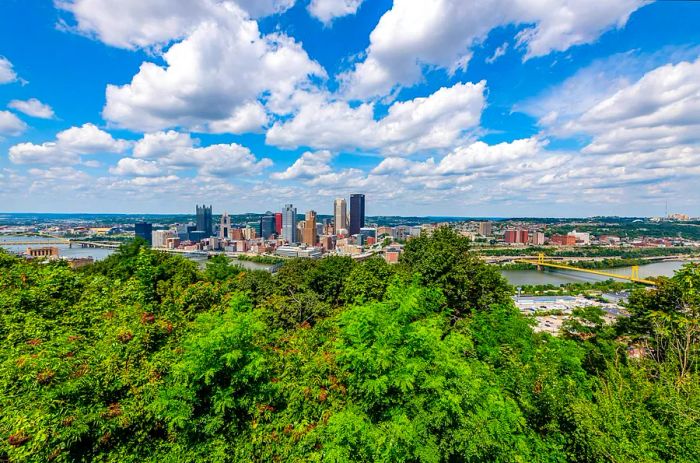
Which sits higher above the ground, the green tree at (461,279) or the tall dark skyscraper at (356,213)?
the tall dark skyscraper at (356,213)

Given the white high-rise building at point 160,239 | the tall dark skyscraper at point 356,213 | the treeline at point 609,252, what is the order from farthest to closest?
the tall dark skyscraper at point 356,213 < the white high-rise building at point 160,239 < the treeline at point 609,252

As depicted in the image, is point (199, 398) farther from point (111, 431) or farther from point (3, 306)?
point (3, 306)

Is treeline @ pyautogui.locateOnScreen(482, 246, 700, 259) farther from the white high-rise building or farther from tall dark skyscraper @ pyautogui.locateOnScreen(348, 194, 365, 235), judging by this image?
the white high-rise building

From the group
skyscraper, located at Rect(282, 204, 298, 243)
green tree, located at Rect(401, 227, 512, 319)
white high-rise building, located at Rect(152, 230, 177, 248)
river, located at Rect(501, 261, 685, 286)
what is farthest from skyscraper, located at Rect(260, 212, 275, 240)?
green tree, located at Rect(401, 227, 512, 319)

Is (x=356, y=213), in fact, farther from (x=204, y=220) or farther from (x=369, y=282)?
(x=369, y=282)

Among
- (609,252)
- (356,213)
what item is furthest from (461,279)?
(356,213)

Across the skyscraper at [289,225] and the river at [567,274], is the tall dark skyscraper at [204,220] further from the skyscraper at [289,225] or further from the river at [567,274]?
the river at [567,274]

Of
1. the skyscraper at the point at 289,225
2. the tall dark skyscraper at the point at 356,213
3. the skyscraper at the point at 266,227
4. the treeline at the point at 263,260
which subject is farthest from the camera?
the tall dark skyscraper at the point at 356,213

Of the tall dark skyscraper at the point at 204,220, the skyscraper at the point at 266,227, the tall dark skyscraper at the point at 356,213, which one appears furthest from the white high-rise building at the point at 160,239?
the tall dark skyscraper at the point at 356,213
